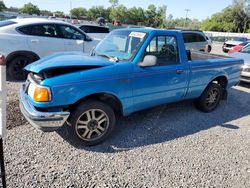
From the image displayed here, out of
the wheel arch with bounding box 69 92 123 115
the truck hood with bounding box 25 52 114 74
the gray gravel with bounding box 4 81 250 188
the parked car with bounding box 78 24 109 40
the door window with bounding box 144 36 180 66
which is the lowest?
the gray gravel with bounding box 4 81 250 188

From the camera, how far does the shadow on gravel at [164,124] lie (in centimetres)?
387

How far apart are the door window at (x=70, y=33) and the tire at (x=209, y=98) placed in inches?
171

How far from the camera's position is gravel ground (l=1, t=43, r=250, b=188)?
3.02 meters

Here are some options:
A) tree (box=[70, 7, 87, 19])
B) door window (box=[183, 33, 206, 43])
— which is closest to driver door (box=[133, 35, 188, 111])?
door window (box=[183, 33, 206, 43])

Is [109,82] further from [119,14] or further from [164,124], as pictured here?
[119,14]

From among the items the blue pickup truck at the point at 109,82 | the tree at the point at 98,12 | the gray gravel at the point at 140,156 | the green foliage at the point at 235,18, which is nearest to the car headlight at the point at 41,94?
the blue pickup truck at the point at 109,82

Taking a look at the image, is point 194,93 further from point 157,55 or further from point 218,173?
point 218,173

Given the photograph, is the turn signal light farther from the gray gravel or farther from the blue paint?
the gray gravel

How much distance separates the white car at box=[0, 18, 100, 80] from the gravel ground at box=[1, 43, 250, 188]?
2029 mm

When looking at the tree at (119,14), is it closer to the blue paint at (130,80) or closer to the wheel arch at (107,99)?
the blue paint at (130,80)

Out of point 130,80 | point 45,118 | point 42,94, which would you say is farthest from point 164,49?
point 45,118

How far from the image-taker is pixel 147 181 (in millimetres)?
3023

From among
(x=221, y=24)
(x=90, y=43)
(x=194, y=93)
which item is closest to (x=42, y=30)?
(x=90, y=43)

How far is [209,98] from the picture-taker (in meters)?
5.36
